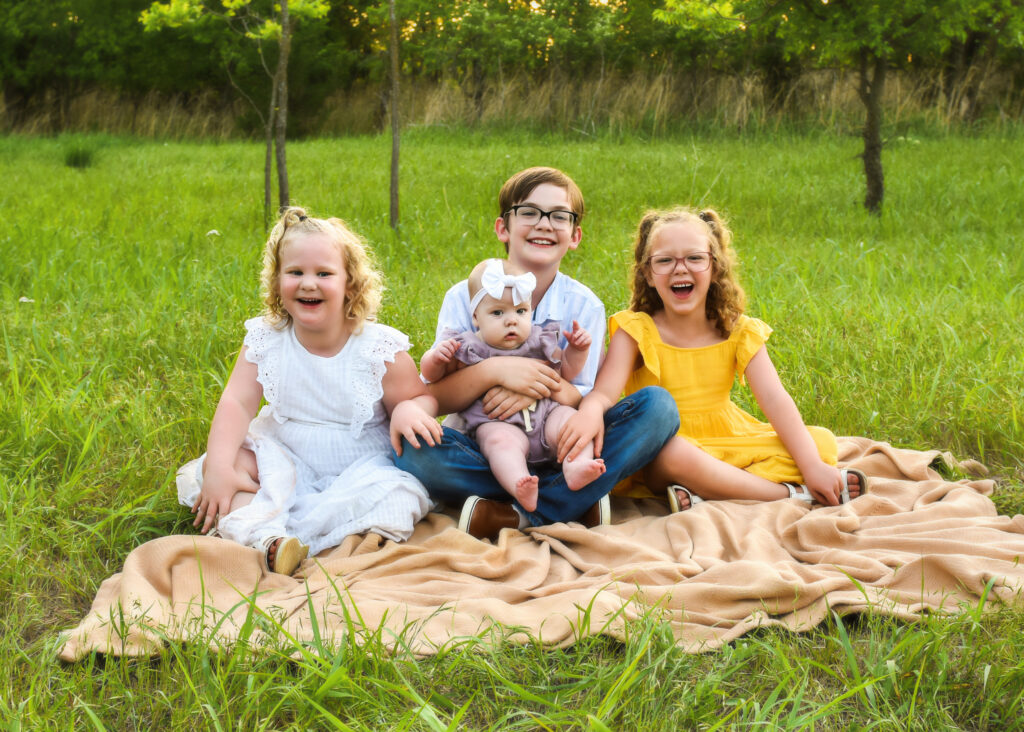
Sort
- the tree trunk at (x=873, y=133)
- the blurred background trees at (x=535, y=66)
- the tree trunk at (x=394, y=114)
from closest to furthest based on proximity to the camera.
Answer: the tree trunk at (x=394, y=114)
the tree trunk at (x=873, y=133)
the blurred background trees at (x=535, y=66)

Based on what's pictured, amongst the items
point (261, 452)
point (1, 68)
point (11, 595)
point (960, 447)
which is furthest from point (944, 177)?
point (1, 68)

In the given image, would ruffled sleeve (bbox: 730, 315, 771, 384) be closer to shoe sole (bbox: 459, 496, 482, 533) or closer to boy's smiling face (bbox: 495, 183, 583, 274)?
boy's smiling face (bbox: 495, 183, 583, 274)

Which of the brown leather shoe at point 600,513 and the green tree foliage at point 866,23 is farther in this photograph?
the green tree foliage at point 866,23

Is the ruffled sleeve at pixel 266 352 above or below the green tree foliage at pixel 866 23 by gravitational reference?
below

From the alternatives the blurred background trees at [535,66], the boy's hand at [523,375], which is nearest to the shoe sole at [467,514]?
the boy's hand at [523,375]

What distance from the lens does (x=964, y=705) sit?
186 cm

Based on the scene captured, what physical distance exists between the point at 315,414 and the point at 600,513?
1.00 metres

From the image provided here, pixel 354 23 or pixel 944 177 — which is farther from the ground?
pixel 354 23

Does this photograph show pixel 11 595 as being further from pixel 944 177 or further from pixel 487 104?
pixel 487 104

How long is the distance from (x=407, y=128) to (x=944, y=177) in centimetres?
747

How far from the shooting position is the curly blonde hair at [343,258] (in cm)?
289

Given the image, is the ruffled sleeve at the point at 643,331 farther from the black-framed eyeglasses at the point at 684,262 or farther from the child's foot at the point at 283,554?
the child's foot at the point at 283,554

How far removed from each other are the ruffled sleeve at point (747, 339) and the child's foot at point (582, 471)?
0.73 metres

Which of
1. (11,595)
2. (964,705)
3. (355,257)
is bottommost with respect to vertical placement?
(11,595)
